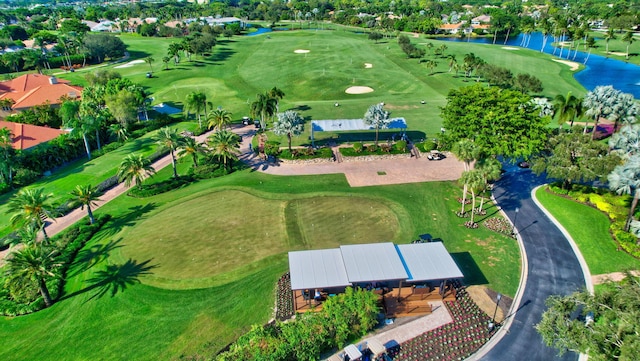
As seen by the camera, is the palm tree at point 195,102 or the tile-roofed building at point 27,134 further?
the palm tree at point 195,102

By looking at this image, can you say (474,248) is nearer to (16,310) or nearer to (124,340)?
(124,340)

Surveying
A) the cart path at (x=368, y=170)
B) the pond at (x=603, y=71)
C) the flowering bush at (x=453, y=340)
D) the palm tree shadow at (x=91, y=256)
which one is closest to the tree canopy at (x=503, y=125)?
the cart path at (x=368, y=170)

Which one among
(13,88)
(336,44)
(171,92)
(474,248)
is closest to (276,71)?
(171,92)

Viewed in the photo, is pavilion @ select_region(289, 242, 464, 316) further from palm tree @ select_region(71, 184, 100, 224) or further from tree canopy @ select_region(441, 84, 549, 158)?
palm tree @ select_region(71, 184, 100, 224)

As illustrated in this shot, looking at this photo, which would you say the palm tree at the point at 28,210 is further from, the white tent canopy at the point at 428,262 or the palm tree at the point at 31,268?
the white tent canopy at the point at 428,262

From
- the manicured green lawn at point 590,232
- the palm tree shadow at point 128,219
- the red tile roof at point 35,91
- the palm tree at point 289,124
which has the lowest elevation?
the palm tree shadow at point 128,219

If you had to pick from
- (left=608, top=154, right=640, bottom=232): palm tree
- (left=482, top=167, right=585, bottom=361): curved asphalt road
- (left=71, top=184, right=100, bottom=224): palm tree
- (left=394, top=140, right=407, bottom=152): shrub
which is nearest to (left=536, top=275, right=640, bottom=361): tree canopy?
(left=482, top=167, right=585, bottom=361): curved asphalt road
